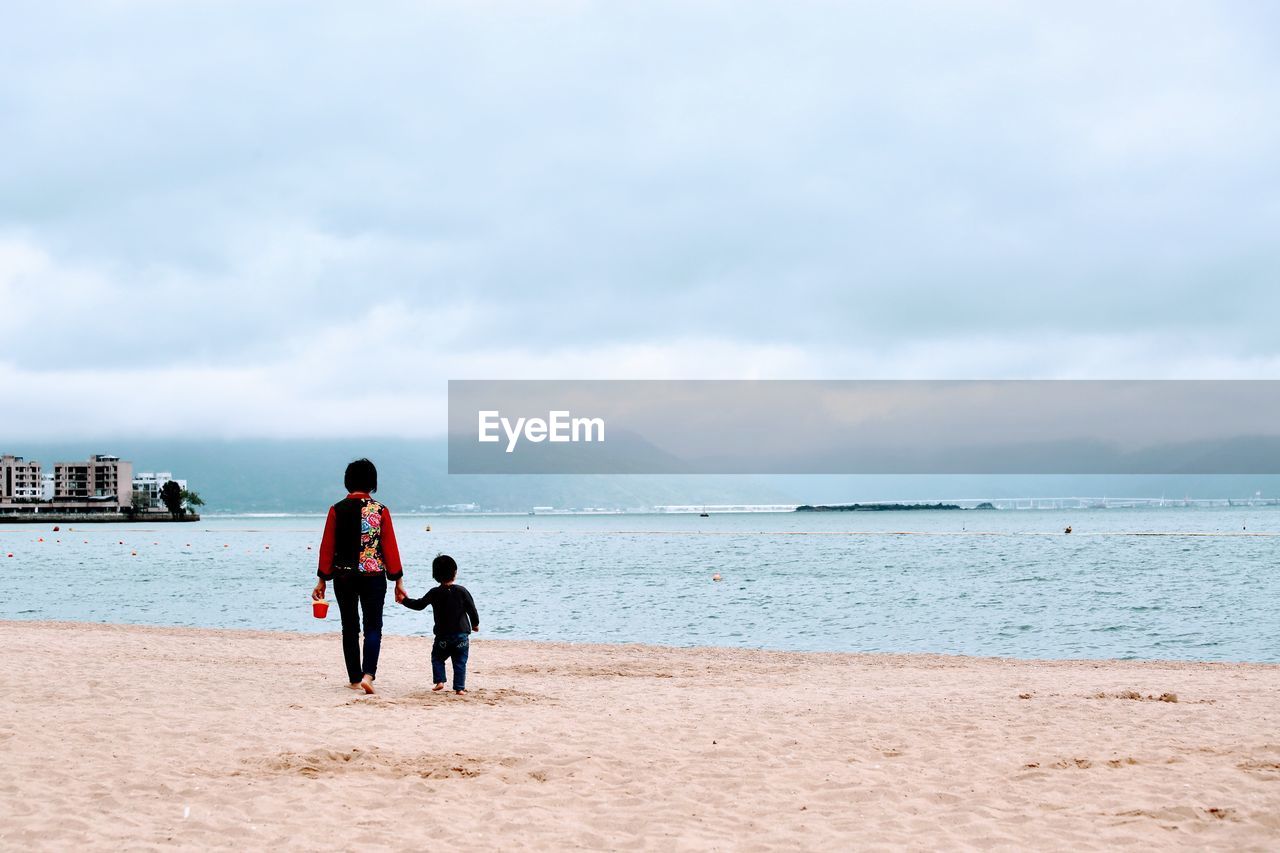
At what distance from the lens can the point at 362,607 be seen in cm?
1173

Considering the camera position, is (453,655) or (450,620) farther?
(453,655)

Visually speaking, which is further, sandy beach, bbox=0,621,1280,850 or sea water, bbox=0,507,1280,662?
sea water, bbox=0,507,1280,662

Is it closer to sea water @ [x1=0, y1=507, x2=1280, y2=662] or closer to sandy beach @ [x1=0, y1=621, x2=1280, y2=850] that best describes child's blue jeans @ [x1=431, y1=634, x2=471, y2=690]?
sandy beach @ [x1=0, y1=621, x2=1280, y2=850]

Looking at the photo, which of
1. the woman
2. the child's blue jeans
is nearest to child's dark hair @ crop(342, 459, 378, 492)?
the woman

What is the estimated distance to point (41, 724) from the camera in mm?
9891

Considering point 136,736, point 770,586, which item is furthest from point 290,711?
point 770,586

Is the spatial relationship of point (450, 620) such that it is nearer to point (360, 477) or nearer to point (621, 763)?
point (360, 477)

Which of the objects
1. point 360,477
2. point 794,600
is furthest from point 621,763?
point 794,600

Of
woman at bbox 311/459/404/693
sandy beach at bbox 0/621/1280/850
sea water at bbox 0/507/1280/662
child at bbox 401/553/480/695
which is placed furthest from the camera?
sea water at bbox 0/507/1280/662

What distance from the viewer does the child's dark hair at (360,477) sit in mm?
11461

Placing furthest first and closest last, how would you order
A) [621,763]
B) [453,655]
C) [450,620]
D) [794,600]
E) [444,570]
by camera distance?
[794,600], [453,655], [450,620], [444,570], [621,763]

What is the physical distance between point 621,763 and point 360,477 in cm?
450

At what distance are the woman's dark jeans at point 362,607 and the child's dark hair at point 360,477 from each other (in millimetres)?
910

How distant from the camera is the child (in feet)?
39.0
